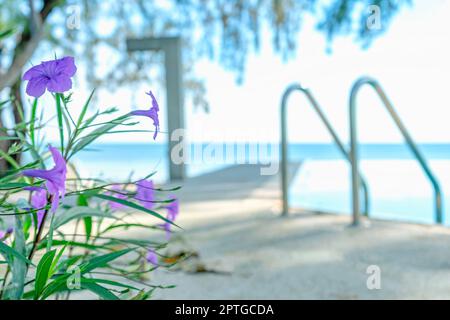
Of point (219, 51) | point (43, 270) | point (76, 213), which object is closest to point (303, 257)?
point (76, 213)

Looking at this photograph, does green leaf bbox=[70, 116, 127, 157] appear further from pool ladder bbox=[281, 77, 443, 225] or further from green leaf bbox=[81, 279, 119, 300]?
pool ladder bbox=[281, 77, 443, 225]

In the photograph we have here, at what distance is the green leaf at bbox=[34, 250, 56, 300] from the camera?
58cm

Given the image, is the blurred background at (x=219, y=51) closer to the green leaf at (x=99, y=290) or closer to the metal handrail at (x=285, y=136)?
the metal handrail at (x=285, y=136)

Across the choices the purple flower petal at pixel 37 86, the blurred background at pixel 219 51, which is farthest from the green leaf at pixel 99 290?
the blurred background at pixel 219 51

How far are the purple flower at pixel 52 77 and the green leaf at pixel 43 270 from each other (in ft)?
0.61

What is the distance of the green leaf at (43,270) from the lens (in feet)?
1.91

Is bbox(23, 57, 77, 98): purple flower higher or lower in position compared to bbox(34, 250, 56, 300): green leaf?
higher

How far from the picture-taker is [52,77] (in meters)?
0.51

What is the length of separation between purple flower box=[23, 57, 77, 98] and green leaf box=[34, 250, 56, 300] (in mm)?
185

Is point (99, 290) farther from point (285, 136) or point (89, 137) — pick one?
point (285, 136)

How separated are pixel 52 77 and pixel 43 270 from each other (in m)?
0.23

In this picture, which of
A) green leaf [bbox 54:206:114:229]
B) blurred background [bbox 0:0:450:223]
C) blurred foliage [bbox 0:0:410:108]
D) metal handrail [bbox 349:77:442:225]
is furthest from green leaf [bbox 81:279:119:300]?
blurred foliage [bbox 0:0:410:108]
